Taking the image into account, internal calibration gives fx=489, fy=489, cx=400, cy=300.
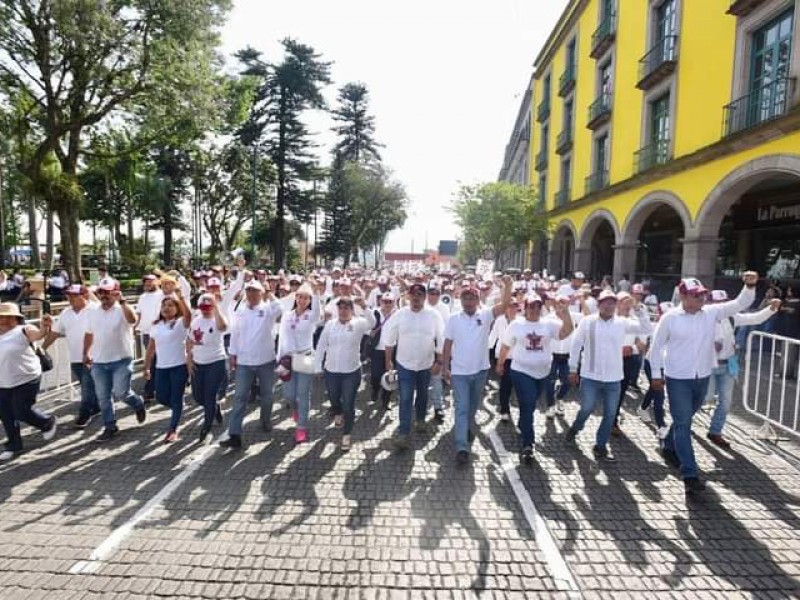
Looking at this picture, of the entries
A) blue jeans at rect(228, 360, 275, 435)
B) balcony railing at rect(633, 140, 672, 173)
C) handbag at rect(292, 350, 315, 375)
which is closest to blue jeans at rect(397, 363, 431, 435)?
handbag at rect(292, 350, 315, 375)

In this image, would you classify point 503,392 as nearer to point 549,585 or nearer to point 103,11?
point 549,585

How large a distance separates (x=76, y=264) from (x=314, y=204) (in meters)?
21.2

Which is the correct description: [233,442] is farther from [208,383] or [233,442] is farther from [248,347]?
[248,347]

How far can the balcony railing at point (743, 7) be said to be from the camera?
12519mm

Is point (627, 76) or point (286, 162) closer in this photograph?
point (627, 76)

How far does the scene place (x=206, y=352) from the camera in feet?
18.5

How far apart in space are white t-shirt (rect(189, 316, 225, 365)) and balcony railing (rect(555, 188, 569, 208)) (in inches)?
969

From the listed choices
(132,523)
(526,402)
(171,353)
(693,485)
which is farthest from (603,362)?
(171,353)

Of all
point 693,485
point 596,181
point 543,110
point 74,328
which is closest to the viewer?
point 693,485

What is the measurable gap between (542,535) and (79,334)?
5761 mm

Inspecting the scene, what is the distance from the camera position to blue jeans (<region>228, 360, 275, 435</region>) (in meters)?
5.60

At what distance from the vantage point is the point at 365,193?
44.9 meters

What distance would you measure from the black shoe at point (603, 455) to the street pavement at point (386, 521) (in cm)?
10

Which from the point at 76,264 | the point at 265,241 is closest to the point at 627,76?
the point at 76,264
